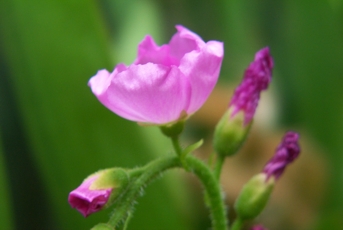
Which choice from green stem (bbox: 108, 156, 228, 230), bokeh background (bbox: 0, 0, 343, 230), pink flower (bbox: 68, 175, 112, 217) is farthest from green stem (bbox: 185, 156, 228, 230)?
bokeh background (bbox: 0, 0, 343, 230)

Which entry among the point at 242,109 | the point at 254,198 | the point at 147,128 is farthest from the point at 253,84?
the point at 147,128

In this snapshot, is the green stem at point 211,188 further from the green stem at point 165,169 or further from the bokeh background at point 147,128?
the bokeh background at point 147,128

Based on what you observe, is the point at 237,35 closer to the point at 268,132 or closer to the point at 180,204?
the point at 268,132

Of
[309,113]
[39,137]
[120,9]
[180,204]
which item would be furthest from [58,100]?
[120,9]

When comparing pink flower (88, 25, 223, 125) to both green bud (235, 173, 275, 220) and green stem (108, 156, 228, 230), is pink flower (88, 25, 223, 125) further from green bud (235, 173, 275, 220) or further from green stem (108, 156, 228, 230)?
green bud (235, 173, 275, 220)

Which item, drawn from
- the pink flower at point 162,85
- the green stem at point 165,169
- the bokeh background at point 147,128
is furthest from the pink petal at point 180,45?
the bokeh background at point 147,128

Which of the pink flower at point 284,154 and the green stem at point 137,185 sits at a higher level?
the green stem at point 137,185

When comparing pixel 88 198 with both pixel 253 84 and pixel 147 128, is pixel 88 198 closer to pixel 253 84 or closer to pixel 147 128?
pixel 253 84
